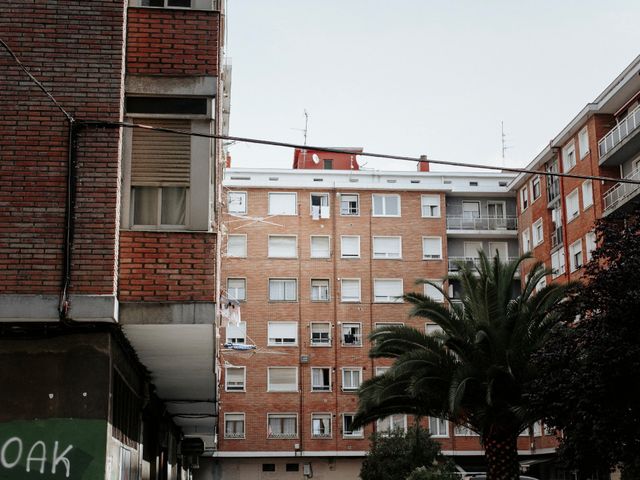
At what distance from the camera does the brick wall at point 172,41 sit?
12109 millimetres

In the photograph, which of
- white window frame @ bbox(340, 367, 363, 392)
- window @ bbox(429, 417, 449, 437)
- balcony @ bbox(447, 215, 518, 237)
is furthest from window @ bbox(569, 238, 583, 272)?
white window frame @ bbox(340, 367, 363, 392)

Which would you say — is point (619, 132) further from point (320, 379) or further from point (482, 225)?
point (320, 379)

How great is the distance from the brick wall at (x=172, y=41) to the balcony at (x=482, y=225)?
4344 cm

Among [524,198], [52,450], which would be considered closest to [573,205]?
[524,198]

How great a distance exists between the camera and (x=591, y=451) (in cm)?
1908

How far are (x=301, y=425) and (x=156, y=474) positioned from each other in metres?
31.6

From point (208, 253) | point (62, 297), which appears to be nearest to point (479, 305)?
point (208, 253)

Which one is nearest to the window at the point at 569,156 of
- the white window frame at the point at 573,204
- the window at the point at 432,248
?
the white window frame at the point at 573,204

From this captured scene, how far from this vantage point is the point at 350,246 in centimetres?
5438

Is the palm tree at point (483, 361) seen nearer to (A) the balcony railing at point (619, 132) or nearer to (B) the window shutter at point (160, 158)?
(B) the window shutter at point (160, 158)

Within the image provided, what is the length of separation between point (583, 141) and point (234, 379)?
21.7 m

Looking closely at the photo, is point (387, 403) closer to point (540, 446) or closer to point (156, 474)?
point (156, 474)

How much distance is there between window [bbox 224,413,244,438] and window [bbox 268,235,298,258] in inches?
343

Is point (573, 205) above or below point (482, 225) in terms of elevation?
below
